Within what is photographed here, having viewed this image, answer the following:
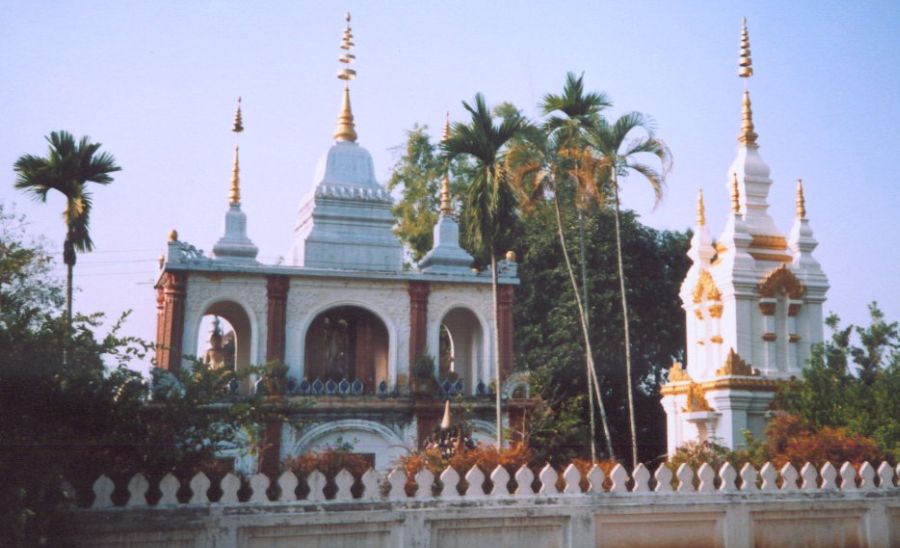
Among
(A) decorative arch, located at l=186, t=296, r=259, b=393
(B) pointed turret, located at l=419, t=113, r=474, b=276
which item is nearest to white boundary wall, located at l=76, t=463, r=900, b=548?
(A) decorative arch, located at l=186, t=296, r=259, b=393

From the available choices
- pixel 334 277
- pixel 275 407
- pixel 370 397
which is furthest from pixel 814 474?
pixel 334 277

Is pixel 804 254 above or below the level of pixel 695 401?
above

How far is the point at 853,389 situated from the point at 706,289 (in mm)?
6501

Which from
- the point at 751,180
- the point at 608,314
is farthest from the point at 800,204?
the point at 608,314

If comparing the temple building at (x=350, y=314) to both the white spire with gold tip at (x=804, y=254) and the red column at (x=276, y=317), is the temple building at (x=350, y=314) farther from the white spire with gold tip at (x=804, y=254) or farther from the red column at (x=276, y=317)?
the white spire with gold tip at (x=804, y=254)

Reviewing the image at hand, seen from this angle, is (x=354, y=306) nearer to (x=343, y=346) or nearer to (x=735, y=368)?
(x=343, y=346)

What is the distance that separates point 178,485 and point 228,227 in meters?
20.6

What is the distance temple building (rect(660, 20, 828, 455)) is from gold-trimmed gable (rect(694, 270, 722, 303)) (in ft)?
0.08

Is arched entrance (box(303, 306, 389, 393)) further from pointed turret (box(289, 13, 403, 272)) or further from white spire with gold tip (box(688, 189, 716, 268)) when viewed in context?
white spire with gold tip (box(688, 189, 716, 268))

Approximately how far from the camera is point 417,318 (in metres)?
30.2

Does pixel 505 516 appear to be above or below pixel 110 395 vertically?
below

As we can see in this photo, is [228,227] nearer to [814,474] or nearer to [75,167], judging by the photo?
[75,167]

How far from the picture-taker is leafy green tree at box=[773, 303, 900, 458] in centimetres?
1819

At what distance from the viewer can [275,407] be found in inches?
576
